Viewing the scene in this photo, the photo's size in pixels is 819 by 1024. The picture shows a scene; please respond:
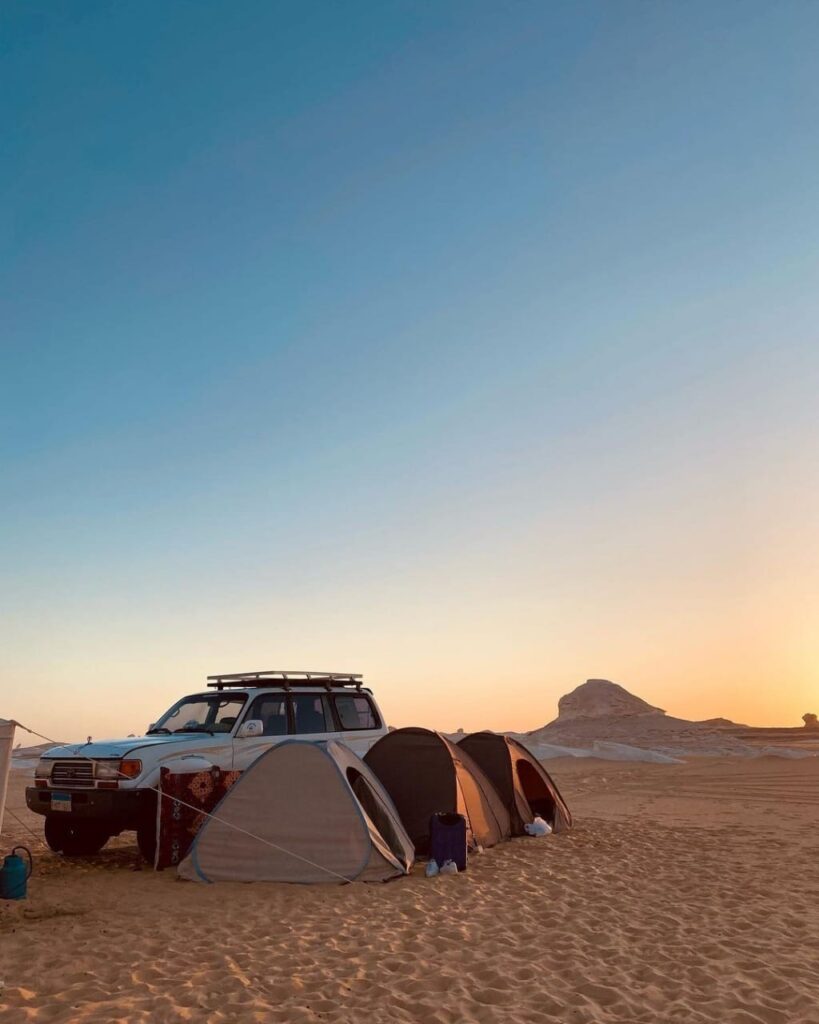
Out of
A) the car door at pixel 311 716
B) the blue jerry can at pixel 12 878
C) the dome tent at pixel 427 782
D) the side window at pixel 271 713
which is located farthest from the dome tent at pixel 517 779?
the blue jerry can at pixel 12 878

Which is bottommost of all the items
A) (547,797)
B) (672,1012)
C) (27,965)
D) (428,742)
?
(672,1012)

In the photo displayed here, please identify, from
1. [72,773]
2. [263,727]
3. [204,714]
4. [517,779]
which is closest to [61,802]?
[72,773]

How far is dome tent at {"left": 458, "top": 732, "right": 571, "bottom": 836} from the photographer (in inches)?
563

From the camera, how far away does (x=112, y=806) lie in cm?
1009

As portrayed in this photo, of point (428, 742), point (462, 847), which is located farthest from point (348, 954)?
point (428, 742)

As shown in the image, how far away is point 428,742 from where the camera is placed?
12789mm

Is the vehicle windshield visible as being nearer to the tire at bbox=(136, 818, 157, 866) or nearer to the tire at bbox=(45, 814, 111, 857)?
the tire at bbox=(136, 818, 157, 866)

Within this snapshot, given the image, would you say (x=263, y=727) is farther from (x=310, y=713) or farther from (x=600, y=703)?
(x=600, y=703)

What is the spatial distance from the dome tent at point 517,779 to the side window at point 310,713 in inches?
122

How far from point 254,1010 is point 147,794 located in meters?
5.13

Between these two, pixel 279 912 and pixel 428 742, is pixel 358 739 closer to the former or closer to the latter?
pixel 428 742

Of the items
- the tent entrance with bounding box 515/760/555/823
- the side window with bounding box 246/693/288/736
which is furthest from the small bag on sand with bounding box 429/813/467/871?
the tent entrance with bounding box 515/760/555/823

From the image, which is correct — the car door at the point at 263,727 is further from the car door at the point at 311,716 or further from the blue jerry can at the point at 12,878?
the blue jerry can at the point at 12,878

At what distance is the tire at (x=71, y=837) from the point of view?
37.3 ft
